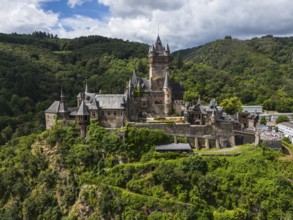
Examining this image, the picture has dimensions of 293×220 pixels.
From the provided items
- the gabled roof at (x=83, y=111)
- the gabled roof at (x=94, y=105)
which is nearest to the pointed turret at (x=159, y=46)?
the gabled roof at (x=94, y=105)

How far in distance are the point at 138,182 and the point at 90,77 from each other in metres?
73.6

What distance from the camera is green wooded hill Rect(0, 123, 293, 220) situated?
40.4 meters

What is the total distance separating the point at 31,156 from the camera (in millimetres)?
52531

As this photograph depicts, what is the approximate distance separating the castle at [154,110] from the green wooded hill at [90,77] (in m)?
19.6

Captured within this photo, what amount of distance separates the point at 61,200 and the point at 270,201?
30486 millimetres

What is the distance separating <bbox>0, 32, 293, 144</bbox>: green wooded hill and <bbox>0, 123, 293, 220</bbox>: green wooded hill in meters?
30.2

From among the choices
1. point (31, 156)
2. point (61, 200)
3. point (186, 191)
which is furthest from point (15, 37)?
point (186, 191)

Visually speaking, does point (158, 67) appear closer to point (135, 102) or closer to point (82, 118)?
point (135, 102)

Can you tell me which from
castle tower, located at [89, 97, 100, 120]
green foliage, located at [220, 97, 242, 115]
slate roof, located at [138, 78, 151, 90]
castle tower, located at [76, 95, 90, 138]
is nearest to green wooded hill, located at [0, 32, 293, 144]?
green foliage, located at [220, 97, 242, 115]

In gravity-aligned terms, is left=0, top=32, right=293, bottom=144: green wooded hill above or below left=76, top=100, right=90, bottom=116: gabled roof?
above

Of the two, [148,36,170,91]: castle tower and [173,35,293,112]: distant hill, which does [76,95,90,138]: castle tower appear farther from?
[173,35,293,112]: distant hill

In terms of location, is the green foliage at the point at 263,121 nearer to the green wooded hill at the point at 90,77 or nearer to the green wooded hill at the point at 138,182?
the green wooded hill at the point at 90,77

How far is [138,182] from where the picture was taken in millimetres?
42656

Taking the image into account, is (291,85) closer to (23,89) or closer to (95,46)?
(95,46)
